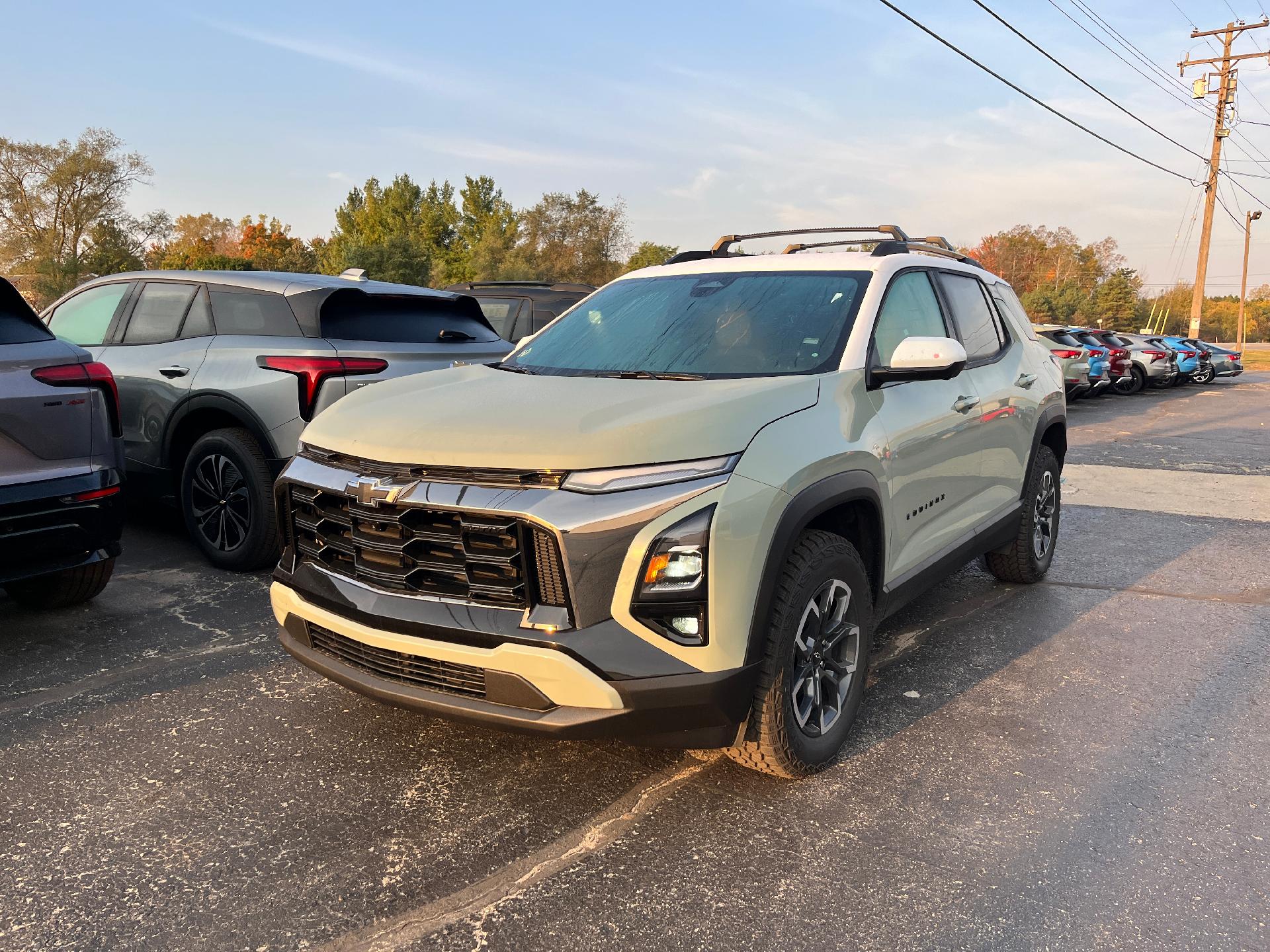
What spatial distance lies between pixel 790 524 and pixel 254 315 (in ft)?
12.6

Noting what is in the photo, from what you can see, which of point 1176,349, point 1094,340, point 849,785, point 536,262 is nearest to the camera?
point 849,785

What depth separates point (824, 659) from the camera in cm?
320

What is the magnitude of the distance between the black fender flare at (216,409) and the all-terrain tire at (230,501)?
0.07m

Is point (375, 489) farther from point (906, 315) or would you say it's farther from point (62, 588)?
point (62, 588)

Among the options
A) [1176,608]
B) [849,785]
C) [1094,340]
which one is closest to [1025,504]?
[1176,608]

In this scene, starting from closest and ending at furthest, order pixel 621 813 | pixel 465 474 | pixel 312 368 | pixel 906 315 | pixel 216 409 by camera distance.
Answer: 1. pixel 465 474
2. pixel 621 813
3. pixel 906 315
4. pixel 312 368
5. pixel 216 409

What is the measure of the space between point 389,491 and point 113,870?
1287 mm

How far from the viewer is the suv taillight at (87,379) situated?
413 cm

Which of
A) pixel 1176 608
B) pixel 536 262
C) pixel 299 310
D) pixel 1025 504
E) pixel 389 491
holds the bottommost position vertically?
pixel 1176 608

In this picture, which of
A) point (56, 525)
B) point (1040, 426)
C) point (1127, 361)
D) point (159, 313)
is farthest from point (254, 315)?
point (1127, 361)

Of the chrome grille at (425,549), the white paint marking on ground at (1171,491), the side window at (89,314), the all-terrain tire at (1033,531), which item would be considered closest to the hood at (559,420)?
the chrome grille at (425,549)

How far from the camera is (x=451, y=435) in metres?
2.81

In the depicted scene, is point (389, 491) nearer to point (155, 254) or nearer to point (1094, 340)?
point (1094, 340)

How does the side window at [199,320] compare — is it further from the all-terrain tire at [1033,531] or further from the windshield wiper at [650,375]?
the all-terrain tire at [1033,531]
